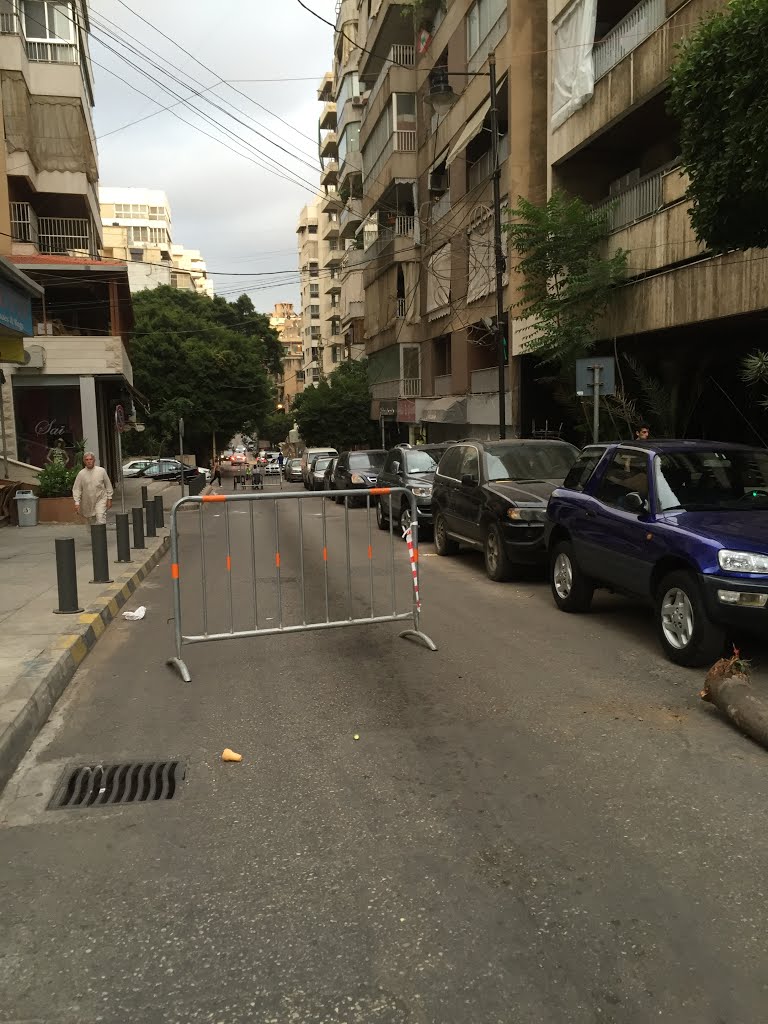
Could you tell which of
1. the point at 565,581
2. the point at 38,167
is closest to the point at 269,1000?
the point at 565,581

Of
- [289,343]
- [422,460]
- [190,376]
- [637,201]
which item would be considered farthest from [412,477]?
[289,343]

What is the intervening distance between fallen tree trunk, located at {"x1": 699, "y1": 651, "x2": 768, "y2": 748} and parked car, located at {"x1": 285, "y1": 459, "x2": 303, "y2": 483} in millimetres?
45525

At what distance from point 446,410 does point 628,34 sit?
47.3 ft

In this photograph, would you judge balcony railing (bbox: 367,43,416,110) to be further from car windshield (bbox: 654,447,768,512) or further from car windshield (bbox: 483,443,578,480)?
car windshield (bbox: 654,447,768,512)

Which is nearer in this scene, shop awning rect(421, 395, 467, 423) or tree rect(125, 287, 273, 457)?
shop awning rect(421, 395, 467, 423)

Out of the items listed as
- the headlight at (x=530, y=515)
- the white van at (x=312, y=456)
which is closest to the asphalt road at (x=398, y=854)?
the headlight at (x=530, y=515)

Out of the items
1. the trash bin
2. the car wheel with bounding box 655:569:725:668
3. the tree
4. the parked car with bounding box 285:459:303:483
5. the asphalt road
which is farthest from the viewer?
the parked car with bounding box 285:459:303:483

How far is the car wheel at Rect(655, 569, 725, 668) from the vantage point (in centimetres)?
625

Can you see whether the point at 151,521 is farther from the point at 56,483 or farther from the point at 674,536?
the point at 674,536

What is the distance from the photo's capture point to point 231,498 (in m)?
6.97

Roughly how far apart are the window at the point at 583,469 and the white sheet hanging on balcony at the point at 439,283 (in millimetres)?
21835

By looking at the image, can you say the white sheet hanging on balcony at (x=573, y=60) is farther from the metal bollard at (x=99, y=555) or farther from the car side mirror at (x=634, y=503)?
the metal bollard at (x=99, y=555)

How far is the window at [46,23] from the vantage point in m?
27.6

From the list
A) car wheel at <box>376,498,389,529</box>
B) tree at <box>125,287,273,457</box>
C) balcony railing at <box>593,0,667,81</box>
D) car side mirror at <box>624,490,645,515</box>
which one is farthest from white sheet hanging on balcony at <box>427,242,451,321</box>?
car side mirror at <box>624,490,645,515</box>
